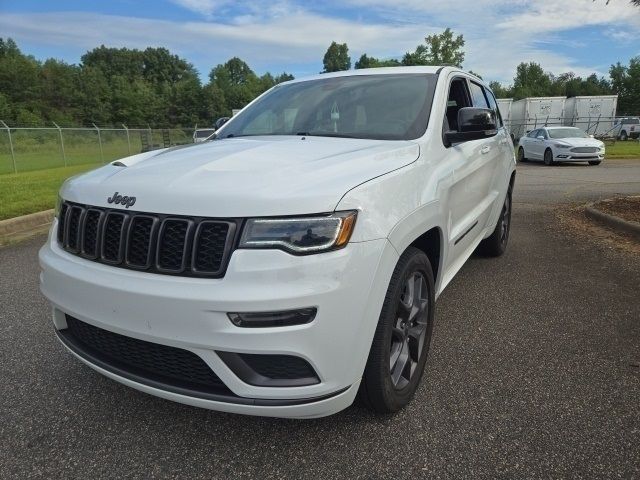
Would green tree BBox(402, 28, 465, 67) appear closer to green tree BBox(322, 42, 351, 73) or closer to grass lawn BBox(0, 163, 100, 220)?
grass lawn BBox(0, 163, 100, 220)


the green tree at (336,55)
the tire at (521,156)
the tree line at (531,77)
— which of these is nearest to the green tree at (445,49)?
the tree line at (531,77)

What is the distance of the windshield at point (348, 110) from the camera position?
9.98 ft

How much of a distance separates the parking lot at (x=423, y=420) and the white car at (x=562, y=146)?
16082 millimetres

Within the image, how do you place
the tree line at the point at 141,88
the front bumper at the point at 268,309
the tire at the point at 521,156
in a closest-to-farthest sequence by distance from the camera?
the front bumper at the point at 268,309 → the tire at the point at 521,156 → the tree line at the point at 141,88

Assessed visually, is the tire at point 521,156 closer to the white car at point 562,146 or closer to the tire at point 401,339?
the white car at point 562,146

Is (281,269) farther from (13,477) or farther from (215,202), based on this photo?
(13,477)

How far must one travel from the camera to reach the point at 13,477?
6.76 feet

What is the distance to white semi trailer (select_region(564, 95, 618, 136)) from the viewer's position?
37.6 m

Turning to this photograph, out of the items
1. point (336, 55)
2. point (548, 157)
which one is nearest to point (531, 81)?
point (336, 55)

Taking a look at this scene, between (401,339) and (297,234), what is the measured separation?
0.91 m

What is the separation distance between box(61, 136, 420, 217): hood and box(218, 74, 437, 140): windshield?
0.94 ft

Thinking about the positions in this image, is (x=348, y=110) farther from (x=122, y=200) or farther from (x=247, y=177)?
(x=122, y=200)

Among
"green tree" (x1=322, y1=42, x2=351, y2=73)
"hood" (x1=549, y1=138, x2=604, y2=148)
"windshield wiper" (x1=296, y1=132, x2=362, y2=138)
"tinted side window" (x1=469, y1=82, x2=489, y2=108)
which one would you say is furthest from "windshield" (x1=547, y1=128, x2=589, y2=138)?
"green tree" (x1=322, y1=42, x2=351, y2=73)

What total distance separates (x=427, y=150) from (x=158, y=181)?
57.6 inches
